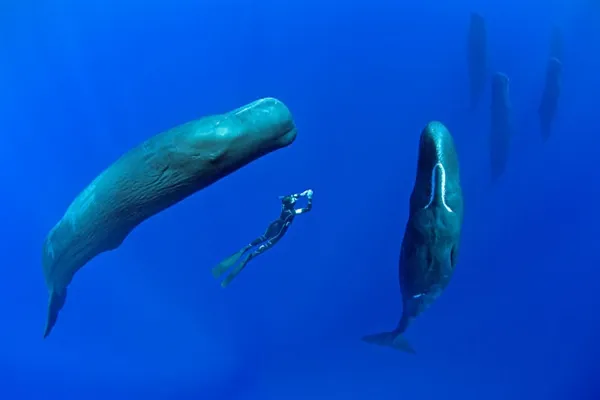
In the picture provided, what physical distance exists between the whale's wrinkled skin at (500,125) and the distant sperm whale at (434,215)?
6448 mm

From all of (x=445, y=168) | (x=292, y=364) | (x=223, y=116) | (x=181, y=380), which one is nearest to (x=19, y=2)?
(x=181, y=380)

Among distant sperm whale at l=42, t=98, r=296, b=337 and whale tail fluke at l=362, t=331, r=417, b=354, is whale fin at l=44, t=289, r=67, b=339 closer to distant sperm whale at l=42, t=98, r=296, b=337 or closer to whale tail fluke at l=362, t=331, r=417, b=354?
distant sperm whale at l=42, t=98, r=296, b=337

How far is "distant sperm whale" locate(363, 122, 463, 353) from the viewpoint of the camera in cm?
333

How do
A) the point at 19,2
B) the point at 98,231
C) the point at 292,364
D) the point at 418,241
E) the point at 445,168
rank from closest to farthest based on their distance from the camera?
the point at 445,168
the point at 418,241
the point at 98,231
the point at 292,364
the point at 19,2

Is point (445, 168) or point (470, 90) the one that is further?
point (470, 90)

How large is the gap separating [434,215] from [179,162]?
1.70 m

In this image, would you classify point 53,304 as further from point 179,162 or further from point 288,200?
point 179,162

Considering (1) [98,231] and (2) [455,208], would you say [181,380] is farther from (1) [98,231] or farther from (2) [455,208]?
(2) [455,208]

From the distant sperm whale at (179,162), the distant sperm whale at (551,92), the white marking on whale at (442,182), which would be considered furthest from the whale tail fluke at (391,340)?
the distant sperm whale at (551,92)

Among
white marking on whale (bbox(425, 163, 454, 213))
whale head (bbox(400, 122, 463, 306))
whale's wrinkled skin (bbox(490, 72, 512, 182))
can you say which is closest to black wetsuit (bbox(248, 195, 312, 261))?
whale head (bbox(400, 122, 463, 306))

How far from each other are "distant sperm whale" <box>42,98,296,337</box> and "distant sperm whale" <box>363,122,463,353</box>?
912 millimetres

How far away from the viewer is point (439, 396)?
382 inches

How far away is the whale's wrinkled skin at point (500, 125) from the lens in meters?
9.50

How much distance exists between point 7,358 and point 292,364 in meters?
5.41
